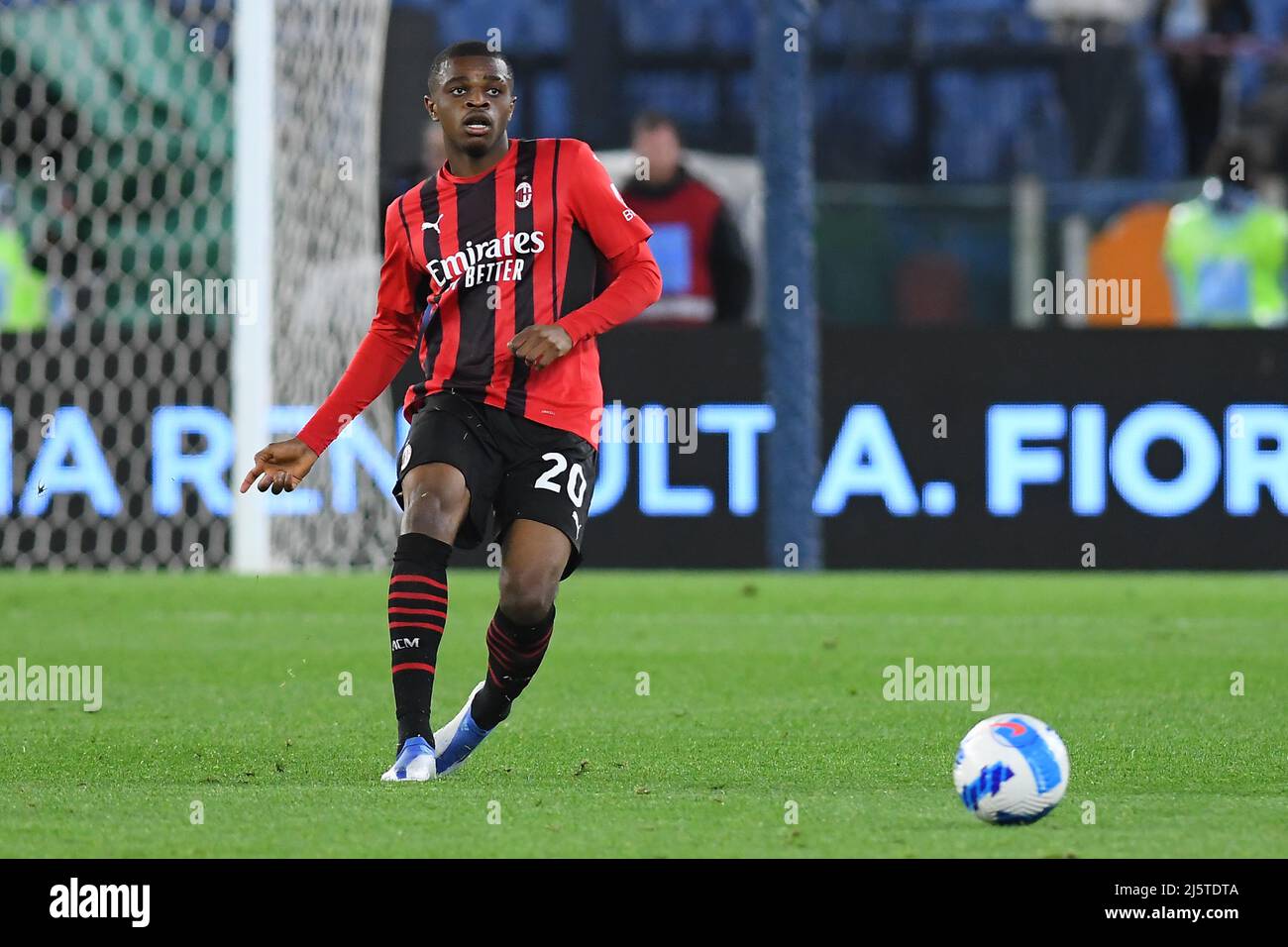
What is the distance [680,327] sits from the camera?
11.9m

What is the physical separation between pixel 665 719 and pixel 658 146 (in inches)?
274

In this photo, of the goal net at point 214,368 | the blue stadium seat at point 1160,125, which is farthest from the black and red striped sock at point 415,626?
the blue stadium seat at point 1160,125

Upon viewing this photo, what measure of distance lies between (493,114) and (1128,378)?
6456mm

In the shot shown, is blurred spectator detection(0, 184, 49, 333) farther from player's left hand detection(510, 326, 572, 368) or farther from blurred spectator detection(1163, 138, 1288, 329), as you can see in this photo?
player's left hand detection(510, 326, 572, 368)

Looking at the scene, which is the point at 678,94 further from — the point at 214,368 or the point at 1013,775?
the point at 1013,775

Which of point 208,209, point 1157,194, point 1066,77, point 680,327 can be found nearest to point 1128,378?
point 680,327

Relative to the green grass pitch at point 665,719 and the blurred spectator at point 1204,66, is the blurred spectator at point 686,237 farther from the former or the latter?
the blurred spectator at point 1204,66

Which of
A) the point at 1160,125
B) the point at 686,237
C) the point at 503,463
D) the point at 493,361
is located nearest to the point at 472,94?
the point at 493,361

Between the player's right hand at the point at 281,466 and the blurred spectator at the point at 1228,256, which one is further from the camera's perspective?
the blurred spectator at the point at 1228,256

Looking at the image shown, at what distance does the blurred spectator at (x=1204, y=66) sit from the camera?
53.5 ft

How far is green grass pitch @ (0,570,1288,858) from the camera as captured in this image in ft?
15.5

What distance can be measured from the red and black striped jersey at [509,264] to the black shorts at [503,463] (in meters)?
0.04

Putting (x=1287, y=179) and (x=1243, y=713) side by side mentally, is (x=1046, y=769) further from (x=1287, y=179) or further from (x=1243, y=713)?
(x=1287, y=179)
